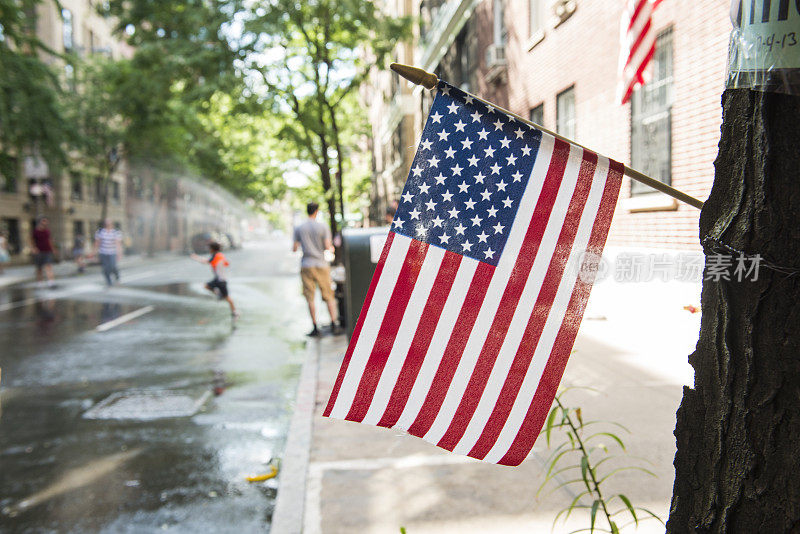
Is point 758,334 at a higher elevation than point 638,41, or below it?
below

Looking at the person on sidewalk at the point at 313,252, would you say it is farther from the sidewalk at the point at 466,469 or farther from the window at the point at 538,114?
the window at the point at 538,114

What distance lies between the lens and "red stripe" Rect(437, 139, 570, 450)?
218cm

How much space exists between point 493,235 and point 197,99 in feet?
45.3

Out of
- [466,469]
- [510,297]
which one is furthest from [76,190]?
[510,297]

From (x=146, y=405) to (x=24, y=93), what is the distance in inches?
539

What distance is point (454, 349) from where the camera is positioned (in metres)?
2.26

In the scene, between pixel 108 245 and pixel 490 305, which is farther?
pixel 108 245

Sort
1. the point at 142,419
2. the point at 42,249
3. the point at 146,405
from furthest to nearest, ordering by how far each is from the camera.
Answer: the point at 42,249 → the point at 146,405 → the point at 142,419

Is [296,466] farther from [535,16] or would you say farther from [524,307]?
[535,16]

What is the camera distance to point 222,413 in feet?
20.3

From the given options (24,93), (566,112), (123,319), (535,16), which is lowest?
(123,319)

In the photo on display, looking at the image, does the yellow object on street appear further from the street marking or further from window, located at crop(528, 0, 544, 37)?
window, located at crop(528, 0, 544, 37)

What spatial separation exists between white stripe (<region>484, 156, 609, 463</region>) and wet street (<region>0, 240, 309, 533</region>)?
2.14 m

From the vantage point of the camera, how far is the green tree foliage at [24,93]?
621 inches
